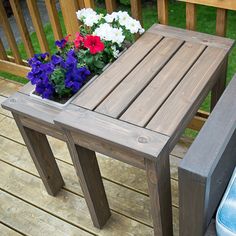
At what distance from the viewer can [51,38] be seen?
4.00 metres

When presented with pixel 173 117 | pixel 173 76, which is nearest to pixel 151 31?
pixel 173 76

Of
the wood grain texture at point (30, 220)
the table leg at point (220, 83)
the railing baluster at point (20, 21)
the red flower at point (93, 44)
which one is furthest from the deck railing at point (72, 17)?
the wood grain texture at point (30, 220)

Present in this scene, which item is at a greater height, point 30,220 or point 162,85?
point 162,85

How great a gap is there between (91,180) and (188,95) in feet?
1.96

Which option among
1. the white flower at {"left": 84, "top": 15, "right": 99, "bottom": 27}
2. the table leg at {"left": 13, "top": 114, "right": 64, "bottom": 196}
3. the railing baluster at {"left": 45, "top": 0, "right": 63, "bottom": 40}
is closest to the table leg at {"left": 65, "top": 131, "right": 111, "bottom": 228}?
the table leg at {"left": 13, "top": 114, "right": 64, "bottom": 196}

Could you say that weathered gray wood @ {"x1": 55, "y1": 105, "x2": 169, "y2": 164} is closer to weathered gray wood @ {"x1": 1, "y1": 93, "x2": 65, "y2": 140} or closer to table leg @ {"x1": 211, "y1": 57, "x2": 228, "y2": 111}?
weathered gray wood @ {"x1": 1, "y1": 93, "x2": 65, "y2": 140}

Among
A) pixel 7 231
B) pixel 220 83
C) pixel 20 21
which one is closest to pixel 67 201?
pixel 7 231

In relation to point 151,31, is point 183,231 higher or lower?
lower

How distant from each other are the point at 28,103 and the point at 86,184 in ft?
1.45

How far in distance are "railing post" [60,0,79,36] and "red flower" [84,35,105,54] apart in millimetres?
606

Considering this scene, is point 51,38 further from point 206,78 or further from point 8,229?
point 206,78

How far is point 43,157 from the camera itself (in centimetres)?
197

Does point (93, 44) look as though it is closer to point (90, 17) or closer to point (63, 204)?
point (90, 17)

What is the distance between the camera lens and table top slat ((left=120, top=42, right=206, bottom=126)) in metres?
1.46
